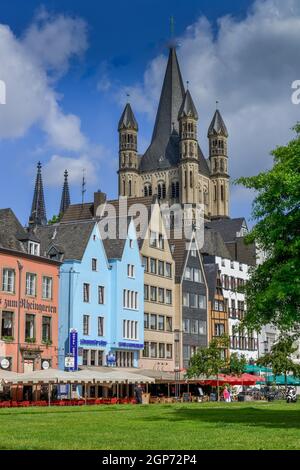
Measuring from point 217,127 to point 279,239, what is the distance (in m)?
166

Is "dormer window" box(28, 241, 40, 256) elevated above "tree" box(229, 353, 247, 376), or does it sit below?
above

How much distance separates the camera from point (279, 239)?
3362cm

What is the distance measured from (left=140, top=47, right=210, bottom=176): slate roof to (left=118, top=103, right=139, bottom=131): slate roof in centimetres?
732

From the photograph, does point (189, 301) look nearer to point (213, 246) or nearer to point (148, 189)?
point (213, 246)

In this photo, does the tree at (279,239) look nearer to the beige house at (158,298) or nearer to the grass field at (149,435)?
the grass field at (149,435)

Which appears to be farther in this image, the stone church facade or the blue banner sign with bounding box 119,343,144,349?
the stone church facade

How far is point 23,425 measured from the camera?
28562 millimetres

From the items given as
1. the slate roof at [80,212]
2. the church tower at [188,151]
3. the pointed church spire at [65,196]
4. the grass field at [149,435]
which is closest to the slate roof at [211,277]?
the slate roof at [80,212]

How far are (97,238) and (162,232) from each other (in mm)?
13218

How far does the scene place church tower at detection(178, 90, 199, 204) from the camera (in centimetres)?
18600

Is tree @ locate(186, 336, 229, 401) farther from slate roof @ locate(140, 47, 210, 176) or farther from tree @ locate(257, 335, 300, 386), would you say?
slate roof @ locate(140, 47, 210, 176)

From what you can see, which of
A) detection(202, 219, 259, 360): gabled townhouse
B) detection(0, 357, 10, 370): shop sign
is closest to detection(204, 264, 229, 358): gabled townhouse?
detection(202, 219, 259, 360): gabled townhouse

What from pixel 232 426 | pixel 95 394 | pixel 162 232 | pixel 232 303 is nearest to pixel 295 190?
pixel 232 426

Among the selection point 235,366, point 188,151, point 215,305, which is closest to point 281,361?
point 235,366
